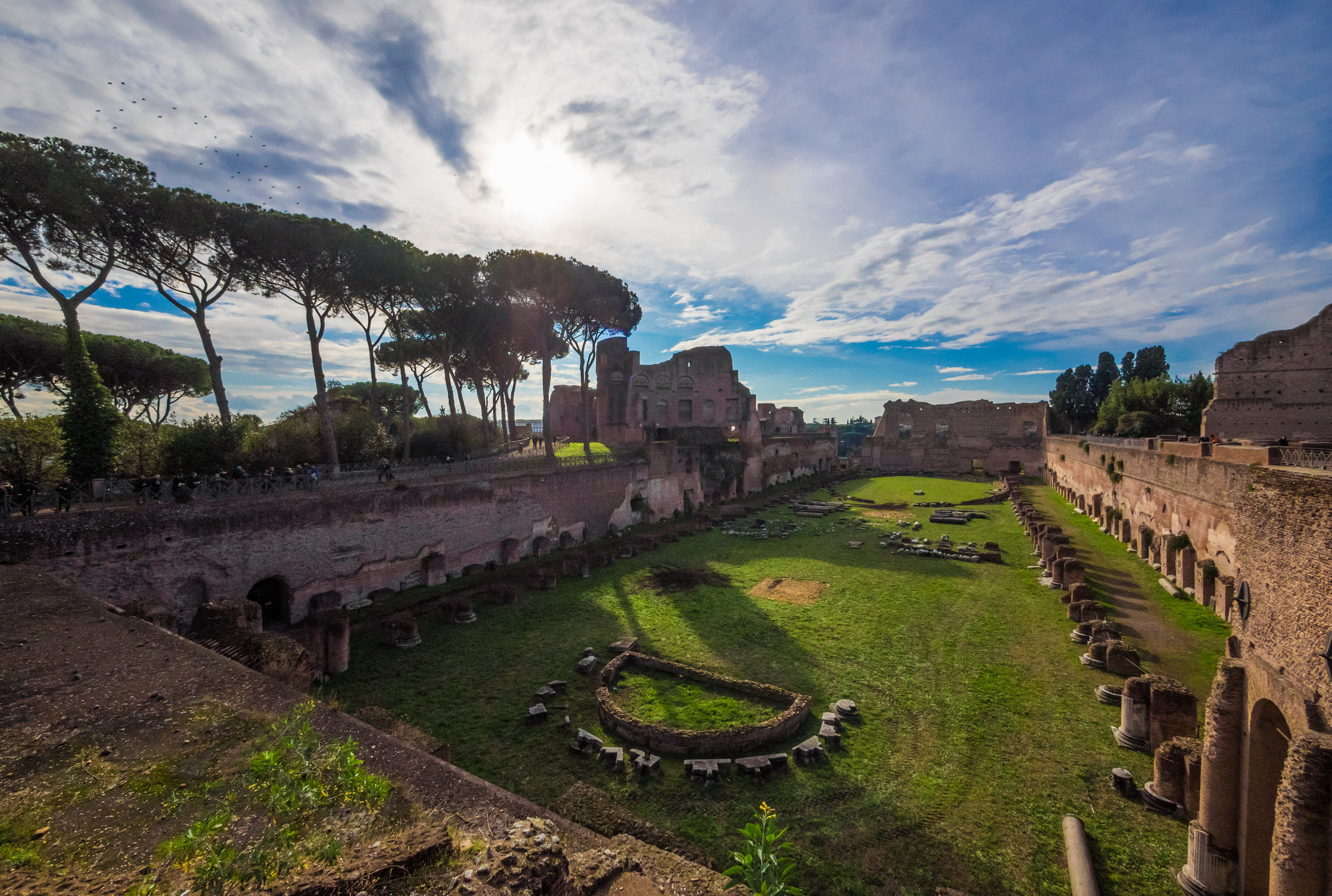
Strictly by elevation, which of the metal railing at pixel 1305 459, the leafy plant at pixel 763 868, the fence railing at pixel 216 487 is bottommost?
the leafy plant at pixel 763 868

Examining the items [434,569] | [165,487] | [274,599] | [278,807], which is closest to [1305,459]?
[278,807]

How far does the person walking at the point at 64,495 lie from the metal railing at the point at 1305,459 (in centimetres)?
2179

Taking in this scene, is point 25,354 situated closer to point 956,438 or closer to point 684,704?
point 684,704

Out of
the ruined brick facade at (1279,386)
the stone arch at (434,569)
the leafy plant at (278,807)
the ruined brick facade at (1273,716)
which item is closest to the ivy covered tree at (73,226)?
the stone arch at (434,569)

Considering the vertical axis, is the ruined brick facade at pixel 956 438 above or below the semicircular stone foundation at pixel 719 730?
above

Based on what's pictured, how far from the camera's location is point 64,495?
932cm

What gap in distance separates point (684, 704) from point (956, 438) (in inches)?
1746

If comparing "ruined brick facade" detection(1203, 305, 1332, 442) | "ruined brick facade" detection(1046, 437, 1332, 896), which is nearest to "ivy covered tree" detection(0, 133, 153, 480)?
"ruined brick facade" detection(1046, 437, 1332, 896)

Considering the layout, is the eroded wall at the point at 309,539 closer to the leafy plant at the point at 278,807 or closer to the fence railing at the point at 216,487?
the fence railing at the point at 216,487

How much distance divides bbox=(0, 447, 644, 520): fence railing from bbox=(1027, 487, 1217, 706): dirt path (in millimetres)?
16583

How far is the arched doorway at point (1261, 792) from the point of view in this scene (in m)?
4.79

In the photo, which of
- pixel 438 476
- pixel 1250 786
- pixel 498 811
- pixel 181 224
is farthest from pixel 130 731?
pixel 181 224

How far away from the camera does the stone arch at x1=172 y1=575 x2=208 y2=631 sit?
1032cm

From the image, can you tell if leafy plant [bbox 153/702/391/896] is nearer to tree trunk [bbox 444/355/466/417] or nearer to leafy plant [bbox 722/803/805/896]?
leafy plant [bbox 722/803/805/896]
